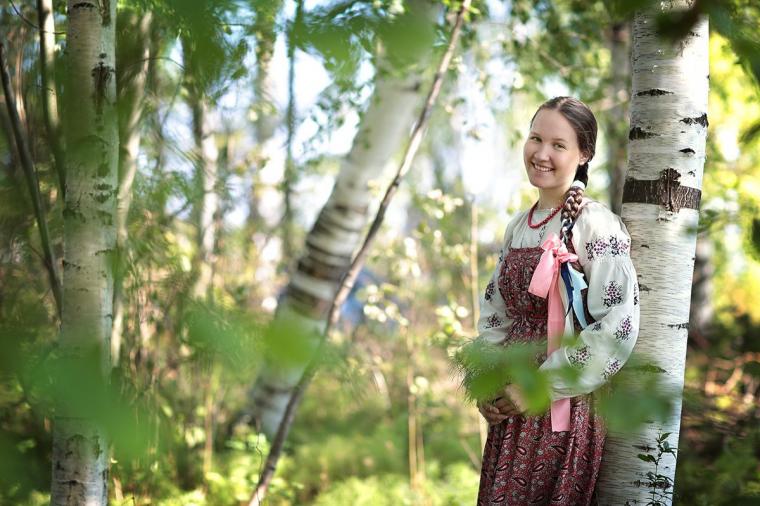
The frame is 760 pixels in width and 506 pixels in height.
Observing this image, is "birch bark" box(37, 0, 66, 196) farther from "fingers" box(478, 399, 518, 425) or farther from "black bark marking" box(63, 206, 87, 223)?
"fingers" box(478, 399, 518, 425)

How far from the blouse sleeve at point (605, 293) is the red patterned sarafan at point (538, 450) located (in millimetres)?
157

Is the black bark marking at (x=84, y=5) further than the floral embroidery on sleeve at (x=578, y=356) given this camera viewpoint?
Yes

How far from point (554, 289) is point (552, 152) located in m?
0.37

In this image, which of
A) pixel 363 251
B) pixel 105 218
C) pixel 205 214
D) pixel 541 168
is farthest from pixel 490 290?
pixel 205 214

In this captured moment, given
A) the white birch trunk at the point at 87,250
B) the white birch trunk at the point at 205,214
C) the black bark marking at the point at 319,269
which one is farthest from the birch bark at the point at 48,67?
the black bark marking at the point at 319,269

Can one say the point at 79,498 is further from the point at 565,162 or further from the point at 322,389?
the point at 322,389

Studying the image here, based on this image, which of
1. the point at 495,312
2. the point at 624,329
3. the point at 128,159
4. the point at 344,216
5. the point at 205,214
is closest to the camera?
the point at 624,329

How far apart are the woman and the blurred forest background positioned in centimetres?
30

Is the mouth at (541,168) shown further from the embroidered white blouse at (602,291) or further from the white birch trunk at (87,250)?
the white birch trunk at (87,250)

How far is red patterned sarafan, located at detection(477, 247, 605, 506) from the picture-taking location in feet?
6.31

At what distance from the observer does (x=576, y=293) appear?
6.09 feet

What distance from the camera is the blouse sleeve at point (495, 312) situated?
2.11 m

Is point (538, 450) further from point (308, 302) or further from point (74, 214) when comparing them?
point (308, 302)

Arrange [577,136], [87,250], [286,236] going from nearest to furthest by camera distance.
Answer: [87,250] → [577,136] → [286,236]
